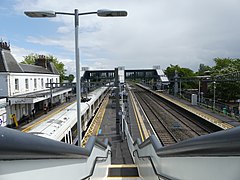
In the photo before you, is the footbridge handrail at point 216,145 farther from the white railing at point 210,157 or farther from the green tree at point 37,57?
the green tree at point 37,57

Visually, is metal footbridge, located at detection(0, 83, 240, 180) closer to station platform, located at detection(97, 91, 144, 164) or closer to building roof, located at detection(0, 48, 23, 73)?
station platform, located at detection(97, 91, 144, 164)

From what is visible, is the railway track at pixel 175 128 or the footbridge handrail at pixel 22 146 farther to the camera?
the railway track at pixel 175 128

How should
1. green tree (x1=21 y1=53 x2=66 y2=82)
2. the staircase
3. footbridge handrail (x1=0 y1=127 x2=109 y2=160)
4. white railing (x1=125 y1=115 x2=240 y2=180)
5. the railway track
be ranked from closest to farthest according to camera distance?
footbridge handrail (x1=0 y1=127 x2=109 y2=160), white railing (x1=125 y1=115 x2=240 y2=180), the staircase, the railway track, green tree (x1=21 y1=53 x2=66 y2=82)

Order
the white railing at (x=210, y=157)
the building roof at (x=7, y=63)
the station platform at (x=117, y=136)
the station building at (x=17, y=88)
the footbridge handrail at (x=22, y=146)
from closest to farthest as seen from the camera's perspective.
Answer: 1. the footbridge handrail at (x=22, y=146)
2. the white railing at (x=210, y=157)
3. the station platform at (x=117, y=136)
4. the station building at (x=17, y=88)
5. the building roof at (x=7, y=63)

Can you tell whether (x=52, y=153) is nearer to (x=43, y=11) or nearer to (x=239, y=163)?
(x=239, y=163)

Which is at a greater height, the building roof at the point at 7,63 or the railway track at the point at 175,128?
the building roof at the point at 7,63

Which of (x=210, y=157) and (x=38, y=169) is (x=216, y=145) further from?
(x=38, y=169)

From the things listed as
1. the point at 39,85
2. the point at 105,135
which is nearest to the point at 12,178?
the point at 105,135

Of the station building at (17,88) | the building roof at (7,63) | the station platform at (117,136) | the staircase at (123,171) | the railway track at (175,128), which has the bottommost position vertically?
the railway track at (175,128)

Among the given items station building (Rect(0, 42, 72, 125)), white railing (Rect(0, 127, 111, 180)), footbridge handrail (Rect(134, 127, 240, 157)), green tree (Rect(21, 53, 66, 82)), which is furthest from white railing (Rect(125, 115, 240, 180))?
green tree (Rect(21, 53, 66, 82))

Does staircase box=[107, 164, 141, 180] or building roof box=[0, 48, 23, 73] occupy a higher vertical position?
building roof box=[0, 48, 23, 73]

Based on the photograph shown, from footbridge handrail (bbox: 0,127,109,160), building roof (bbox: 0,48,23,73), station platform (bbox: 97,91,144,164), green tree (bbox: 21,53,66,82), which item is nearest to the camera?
footbridge handrail (bbox: 0,127,109,160)

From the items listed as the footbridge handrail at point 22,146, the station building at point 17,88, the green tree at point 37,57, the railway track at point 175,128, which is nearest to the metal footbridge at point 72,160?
the footbridge handrail at point 22,146

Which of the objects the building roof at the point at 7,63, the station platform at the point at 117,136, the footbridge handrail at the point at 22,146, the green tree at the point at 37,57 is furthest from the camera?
the green tree at the point at 37,57
